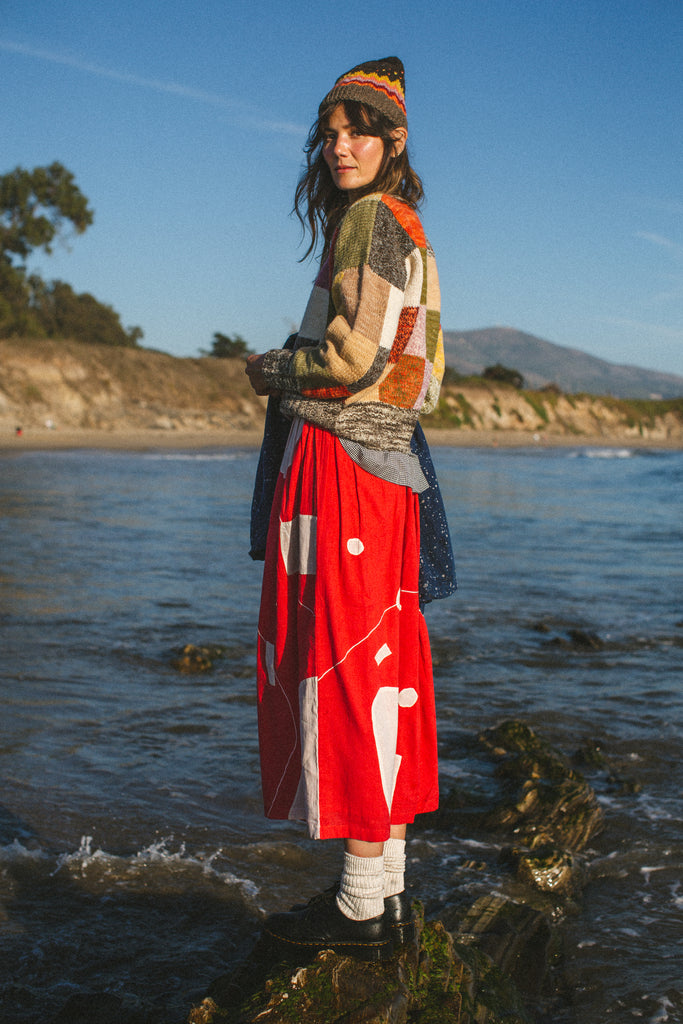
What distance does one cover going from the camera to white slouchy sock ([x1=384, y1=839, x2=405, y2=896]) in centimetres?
204

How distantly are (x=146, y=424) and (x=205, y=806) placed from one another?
3406cm

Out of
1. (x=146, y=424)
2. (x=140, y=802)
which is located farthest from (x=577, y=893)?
(x=146, y=424)

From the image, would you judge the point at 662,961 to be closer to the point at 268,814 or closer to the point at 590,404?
the point at 268,814

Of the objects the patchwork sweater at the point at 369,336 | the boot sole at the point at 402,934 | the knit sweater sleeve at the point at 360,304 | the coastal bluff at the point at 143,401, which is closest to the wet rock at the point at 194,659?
the boot sole at the point at 402,934

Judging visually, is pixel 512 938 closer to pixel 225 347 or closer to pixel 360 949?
pixel 360 949

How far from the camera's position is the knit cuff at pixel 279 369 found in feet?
6.39

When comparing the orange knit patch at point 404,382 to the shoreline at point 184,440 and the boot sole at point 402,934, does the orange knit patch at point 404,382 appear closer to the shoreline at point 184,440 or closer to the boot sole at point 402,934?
the boot sole at point 402,934

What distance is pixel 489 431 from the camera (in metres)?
51.5

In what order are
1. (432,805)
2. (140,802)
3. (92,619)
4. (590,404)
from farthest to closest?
(590,404)
(92,619)
(140,802)
(432,805)

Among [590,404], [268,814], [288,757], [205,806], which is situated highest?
[590,404]

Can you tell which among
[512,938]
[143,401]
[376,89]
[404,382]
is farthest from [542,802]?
[143,401]

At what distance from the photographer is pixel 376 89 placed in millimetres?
1937

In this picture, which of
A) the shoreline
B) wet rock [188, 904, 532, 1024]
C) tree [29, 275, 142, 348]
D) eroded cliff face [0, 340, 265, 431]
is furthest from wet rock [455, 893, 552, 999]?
tree [29, 275, 142, 348]

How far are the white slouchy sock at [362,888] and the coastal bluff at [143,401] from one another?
94.1 feet
